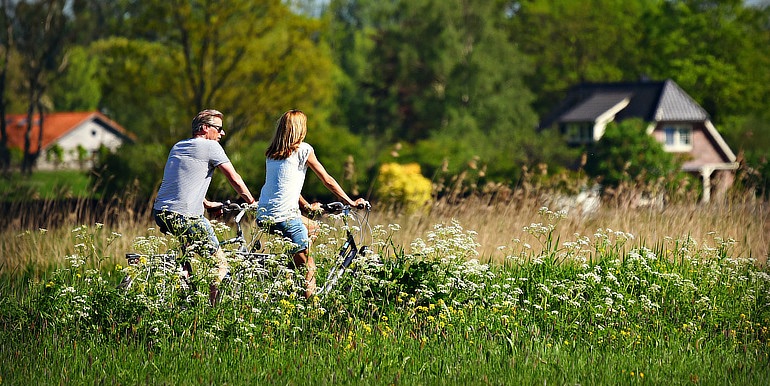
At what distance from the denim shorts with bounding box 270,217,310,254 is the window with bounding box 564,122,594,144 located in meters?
44.9

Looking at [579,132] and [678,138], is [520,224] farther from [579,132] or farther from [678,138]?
[579,132]

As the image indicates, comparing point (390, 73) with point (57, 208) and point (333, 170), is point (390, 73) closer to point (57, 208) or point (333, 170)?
point (333, 170)

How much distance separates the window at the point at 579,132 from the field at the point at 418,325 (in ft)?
143

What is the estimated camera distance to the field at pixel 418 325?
5953 millimetres

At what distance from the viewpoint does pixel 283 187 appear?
7324 millimetres

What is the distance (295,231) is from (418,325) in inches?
45.8

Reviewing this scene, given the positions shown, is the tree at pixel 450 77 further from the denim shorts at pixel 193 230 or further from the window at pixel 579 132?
the denim shorts at pixel 193 230

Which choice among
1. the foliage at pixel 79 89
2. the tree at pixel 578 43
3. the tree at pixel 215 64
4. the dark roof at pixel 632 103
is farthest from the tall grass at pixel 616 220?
the foliage at pixel 79 89

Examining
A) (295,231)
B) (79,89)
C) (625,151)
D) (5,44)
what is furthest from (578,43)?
(295,231)

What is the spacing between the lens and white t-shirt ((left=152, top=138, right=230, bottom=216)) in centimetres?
711

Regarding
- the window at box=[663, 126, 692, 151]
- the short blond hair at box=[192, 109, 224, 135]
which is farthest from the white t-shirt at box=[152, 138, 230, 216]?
the window at box=[663, 126, 692, 151]

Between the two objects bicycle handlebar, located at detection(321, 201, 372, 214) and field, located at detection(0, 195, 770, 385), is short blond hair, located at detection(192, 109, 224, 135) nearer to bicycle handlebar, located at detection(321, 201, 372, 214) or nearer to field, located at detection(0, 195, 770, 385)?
field, located at detection(0, 195, 770, 385)

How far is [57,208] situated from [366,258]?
6080mm

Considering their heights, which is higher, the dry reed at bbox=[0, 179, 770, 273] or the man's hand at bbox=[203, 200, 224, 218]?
the man's hand at bbox=[203, 200, 224, 218]
